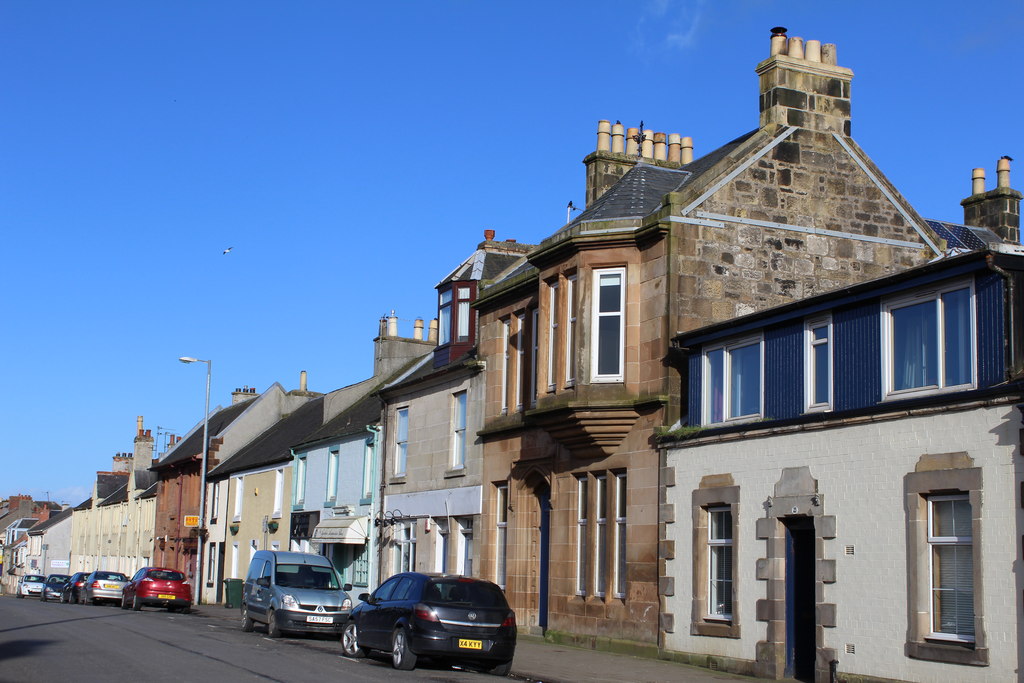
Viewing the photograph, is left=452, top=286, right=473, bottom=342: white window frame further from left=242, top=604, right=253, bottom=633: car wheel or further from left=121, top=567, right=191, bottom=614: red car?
left=121, top=567, right=191, bottom=614: red car

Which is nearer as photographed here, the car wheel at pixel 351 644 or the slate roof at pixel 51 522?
the car wheel at pixel 351 644

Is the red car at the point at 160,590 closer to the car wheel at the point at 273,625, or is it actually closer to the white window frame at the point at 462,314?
the car wheel at the point at 273,625

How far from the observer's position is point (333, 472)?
37781mm

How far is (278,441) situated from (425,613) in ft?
96.7

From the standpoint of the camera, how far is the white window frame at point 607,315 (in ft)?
72.3

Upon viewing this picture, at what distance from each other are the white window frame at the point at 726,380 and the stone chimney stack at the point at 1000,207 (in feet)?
64.1

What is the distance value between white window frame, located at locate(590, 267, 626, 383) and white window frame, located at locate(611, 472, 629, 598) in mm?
1873

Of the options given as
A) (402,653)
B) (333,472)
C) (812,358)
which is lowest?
(402,653)

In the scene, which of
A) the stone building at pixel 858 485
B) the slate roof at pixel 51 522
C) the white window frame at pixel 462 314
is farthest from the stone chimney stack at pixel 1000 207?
the slate roof at pixel 51 522

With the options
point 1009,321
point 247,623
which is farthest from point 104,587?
point 1009,321

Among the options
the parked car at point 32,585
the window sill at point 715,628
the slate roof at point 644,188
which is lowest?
the parked car at point 32,585

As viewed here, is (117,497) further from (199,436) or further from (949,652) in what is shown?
(949,652)

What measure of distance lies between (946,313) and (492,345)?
46.1ft

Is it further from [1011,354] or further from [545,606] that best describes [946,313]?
[545,606]
